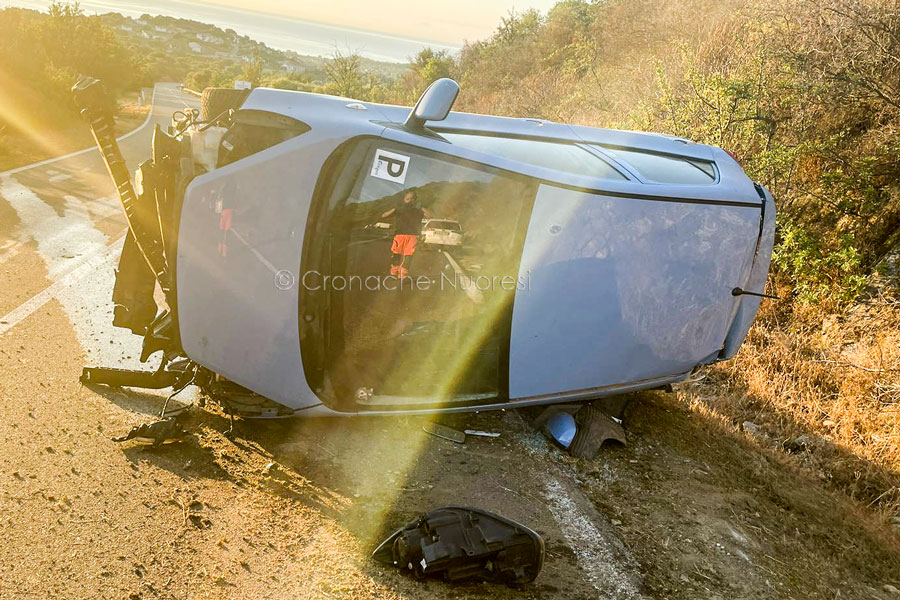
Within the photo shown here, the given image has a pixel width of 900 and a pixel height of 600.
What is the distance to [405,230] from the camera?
3.87 meters

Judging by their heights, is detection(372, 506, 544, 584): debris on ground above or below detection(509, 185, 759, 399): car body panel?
below

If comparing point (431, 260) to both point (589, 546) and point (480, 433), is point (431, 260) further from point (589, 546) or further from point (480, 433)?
point (589, 546)

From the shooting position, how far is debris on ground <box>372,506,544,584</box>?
9.15ft

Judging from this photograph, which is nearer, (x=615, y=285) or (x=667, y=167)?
(x=615, y=285)

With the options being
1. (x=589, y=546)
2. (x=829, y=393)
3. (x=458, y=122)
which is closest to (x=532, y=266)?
(x=458, y=122)

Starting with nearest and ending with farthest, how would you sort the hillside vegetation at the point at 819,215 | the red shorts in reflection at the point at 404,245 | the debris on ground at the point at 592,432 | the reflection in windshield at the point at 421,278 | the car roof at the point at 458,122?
the reflection in windshield at the point at 421,278 < the car roof at the point at 458,122 < the red shorts in reflection at the point at 404,245 < the debris on ground at the point at 592,432 < the hillside vegetation at the point at 819,215

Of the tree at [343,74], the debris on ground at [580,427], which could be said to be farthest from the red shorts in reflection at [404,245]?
the tree at [343,74]

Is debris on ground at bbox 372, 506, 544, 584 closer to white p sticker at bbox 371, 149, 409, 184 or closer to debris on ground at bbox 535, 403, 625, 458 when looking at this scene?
debris on ground at bbox 535, 403, 625, 458

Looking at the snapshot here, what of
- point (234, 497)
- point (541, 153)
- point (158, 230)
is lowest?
point (234, 497)

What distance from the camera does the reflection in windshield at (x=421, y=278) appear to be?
3.55 metres

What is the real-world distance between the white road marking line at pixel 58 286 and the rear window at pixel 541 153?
429cm

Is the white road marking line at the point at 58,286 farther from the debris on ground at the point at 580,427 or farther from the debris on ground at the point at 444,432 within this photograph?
the debris on ground at the point at 580,427

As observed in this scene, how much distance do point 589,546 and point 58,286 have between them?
5853mm

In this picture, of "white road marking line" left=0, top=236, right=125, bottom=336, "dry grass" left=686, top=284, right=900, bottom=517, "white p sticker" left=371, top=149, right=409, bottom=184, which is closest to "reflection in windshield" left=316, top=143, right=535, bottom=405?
"white p sticker" left=371, top=149, right=409, bottom=184
